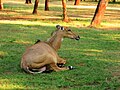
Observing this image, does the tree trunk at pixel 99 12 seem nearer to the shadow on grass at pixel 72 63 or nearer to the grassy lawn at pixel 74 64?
the shadow on grass at pixel 72 63

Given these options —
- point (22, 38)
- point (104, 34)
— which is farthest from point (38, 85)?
point (104, 34)

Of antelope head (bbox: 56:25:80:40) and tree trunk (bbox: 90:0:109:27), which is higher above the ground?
antelope head (bbox: 56:25:80:40)

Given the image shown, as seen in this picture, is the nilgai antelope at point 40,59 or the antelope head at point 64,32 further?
the antelope head at point 64,32

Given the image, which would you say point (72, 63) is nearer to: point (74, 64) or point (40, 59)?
point (74, 64)

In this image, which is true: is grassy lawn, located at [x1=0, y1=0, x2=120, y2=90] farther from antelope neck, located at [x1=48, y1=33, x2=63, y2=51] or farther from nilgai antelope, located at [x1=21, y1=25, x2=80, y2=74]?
antelope neck, located at [x1=48, y1=33, x2=63, y2=51]

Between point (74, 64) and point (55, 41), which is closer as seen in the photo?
point (55, 41)

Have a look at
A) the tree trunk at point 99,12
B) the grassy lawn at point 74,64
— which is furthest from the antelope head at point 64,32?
the tree trunk at point 99,12

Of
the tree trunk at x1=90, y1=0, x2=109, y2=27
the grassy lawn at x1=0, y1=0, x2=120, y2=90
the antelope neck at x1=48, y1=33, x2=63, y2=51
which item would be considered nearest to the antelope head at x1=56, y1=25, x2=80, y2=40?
the antelope neck at x1=48, y1=33, x2=63, y2=51

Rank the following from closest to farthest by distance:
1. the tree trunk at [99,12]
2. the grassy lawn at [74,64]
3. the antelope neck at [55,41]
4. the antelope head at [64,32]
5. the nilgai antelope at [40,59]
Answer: the grassy lawn at [74,64] → the nilgai antelope at [40,59] → the antelope neck at [55,41] → the antelope head at [64,32] → the tree trunk at [99,12]

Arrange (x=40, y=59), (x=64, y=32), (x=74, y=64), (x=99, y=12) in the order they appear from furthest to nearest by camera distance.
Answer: (x=99, y=12), (x=64, y=32), (x=74, y=64), (x=40, y=59)

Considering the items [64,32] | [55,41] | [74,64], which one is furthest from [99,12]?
[55,41]

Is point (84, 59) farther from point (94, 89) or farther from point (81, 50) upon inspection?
point (94, 89)

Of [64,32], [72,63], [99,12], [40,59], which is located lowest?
[99,12]

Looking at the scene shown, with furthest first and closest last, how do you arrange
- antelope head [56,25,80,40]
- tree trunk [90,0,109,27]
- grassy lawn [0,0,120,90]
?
tree trunk [90,0,109,27], antelope head [56,25,80,40], grassy lawn [0,0,120,90]
